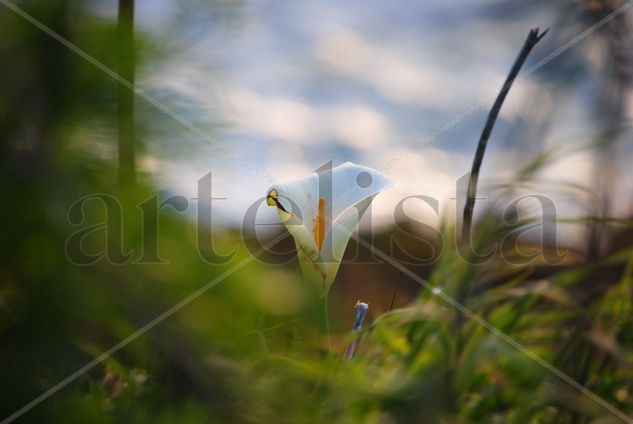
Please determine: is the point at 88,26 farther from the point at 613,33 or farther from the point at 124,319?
the point at 613,33

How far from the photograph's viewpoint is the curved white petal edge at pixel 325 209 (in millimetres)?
438

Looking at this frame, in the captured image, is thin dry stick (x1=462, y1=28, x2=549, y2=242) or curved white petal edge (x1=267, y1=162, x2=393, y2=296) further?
curved white petal edge (x1=267, y1=162, x2=393, y2=296)

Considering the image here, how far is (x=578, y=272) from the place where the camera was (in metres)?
0.32

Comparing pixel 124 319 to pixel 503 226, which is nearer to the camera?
pixel 124 319

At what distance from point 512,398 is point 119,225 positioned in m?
0.23

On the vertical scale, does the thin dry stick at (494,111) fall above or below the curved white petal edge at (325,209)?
above

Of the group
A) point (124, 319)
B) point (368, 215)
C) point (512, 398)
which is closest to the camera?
point (124, 319)

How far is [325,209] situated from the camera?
50cm

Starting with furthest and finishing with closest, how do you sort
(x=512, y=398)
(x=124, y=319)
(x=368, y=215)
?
(x=368, y=215) → (x=512, y=398) → (x=124, y=319)

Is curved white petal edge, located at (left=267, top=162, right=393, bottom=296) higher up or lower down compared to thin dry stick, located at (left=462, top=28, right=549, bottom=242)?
lower down

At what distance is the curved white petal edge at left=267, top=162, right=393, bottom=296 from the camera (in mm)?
438

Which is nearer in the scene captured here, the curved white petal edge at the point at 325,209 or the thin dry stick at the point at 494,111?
the thin dry stick at the point at 494,111

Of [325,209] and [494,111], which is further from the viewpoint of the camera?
[325,209]

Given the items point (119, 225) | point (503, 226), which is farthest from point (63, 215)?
point (503, 226)
